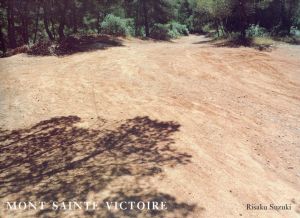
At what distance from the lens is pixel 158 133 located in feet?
31.5

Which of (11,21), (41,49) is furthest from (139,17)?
(41,49)

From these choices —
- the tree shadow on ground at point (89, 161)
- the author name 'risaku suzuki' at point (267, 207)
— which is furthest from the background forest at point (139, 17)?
the author name 'risaku suzuki' at point (267, 207)

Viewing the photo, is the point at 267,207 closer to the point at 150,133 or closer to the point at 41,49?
the point at 150,133

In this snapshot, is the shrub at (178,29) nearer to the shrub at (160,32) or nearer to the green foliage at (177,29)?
the green foliage at (177,29)

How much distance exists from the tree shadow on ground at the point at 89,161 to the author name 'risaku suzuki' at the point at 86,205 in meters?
0.11

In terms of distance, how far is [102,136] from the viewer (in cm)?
959

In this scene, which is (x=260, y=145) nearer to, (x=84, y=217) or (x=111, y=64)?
(x=84, y=217)

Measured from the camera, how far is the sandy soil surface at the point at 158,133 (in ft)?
22.3

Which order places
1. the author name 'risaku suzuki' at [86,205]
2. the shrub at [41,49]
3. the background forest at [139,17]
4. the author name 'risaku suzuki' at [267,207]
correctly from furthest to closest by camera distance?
the background forest at [139,17], the shrub at [41,49], the author name 'risaku suzuki' at [267,207], the author name 'risaku suzuki' at [86,205]

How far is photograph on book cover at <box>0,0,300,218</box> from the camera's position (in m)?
6.54

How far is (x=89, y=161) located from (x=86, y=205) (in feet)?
6.33

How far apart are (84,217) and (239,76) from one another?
10755 millimetres

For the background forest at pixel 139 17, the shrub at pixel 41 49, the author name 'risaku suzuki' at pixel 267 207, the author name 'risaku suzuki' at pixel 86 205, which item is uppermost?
the background forest at pixel 139 17

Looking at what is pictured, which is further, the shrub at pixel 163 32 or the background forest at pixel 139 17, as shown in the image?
the shrub at pixel 163 32
